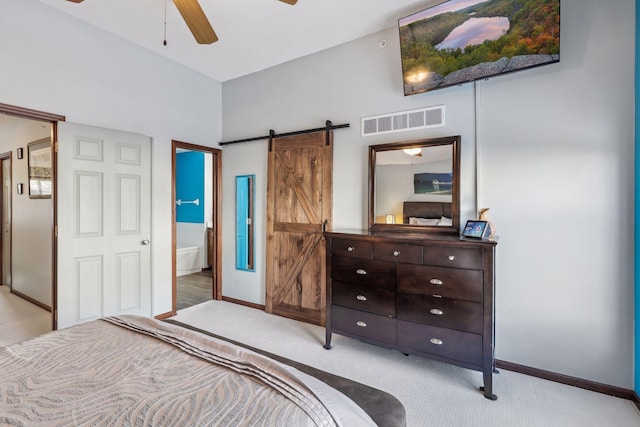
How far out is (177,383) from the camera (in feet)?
3.61

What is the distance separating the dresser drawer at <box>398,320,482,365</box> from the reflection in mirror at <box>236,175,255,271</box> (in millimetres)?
2378

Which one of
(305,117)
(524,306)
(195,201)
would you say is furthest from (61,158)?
(524,306)

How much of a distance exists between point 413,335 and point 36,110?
3.90 meters

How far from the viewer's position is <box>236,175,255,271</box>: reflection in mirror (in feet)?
13.7

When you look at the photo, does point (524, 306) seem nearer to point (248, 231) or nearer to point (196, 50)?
point (248, 231)

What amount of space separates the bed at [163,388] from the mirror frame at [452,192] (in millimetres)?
1772

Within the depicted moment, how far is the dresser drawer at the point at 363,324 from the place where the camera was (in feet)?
8.37

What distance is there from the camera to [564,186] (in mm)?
2344

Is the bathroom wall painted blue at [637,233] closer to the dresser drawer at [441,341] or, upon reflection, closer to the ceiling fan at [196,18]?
the dresser drawer at [441,341]

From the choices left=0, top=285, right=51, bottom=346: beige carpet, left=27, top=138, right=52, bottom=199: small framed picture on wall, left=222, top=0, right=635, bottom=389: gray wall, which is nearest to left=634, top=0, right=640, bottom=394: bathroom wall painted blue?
left=222, top=0, right=635, bottom=389: gray wall

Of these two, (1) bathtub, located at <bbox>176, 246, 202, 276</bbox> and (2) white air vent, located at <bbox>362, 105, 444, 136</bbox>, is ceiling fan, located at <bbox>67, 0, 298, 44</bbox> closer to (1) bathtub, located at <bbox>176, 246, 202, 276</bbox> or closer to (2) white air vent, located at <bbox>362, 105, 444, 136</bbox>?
(2) white air vent, located at <bbox>362, 105, 444, 136</bbox>

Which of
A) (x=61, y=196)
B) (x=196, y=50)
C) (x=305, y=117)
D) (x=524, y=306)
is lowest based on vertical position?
(x=524, y=306)

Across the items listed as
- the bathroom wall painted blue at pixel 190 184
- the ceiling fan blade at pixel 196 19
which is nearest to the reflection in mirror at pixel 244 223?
the ceiling fan blade at pixel 196 19

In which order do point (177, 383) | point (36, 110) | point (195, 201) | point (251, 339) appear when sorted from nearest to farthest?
point (177, 383) → point (36, 110) → point (251, 339) → point (195, 201)
